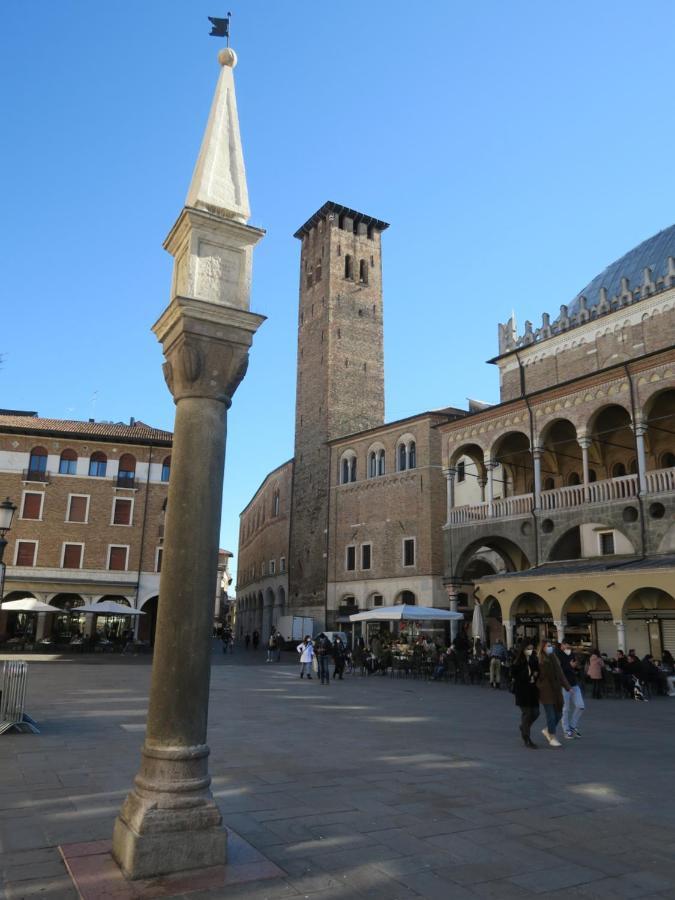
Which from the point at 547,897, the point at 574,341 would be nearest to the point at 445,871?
the point at 547,897

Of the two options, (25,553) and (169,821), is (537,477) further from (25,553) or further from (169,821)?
(25,553)

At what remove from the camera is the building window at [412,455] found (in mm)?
37688

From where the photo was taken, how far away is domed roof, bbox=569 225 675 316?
1243 inches

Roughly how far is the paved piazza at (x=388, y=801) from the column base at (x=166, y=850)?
36 cm

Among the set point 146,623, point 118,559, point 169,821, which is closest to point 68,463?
point 118,559

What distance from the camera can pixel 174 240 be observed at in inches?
237

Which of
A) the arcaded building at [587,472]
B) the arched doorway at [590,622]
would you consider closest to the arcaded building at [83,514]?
the arcaded building at [587,472]

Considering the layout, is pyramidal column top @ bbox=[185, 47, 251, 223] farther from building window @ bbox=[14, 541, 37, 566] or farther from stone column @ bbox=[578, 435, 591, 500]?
building window @ bbox=[14, 541, 37, 566]

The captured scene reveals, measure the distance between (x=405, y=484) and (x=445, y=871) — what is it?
33.3 metres

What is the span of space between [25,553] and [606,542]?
28.3 m

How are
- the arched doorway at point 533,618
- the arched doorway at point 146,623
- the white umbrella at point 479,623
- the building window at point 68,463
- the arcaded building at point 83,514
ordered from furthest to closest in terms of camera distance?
the arched doorway at point 146,623 → the building window at point 68,463 → the arcaded building at point 83,514 → the white umbrella at point 479,623 → the arched doorway at point 533,618

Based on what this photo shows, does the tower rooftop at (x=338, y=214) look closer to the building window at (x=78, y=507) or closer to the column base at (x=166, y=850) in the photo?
the building window at (x=78, y=507)

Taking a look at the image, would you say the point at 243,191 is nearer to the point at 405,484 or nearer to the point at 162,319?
the point at 162,319

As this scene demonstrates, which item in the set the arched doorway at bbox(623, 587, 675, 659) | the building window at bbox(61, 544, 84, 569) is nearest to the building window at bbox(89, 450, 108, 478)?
the building window at bbox(61, 544, 84, 569)
